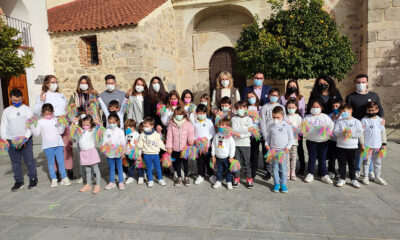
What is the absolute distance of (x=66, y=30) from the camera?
11.1m

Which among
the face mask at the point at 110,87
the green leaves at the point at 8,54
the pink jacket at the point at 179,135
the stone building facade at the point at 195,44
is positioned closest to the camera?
the pink jacket at the point at 179,135

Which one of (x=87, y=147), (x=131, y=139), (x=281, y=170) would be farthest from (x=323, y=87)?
(x=87, y=147)

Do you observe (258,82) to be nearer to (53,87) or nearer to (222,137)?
(222,137)

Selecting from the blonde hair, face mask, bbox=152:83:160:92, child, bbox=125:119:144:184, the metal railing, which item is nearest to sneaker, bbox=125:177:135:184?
child, bbox=125:119:144:184

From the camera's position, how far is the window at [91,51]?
11.2 meters

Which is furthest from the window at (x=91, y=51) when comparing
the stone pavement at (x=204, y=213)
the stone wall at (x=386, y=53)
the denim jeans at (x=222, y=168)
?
the stone wall at (x=386, y=53)

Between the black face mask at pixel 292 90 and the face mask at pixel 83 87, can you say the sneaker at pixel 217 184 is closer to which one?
the black face mask at pixel 292 90

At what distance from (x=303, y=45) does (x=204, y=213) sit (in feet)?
23.0

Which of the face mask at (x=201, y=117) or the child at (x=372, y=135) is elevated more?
the face mask at (x=201, y=117)

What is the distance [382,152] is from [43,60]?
41.1 feet

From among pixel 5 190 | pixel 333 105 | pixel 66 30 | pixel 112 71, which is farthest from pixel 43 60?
pixel 333 105

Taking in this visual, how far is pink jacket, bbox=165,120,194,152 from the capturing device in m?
4.31

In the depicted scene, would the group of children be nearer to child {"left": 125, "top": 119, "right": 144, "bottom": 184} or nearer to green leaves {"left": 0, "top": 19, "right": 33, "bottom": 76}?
child {"left": 125, "top": 119, "right": 144, "bottom": 184}

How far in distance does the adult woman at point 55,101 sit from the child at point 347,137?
4.74 meters
